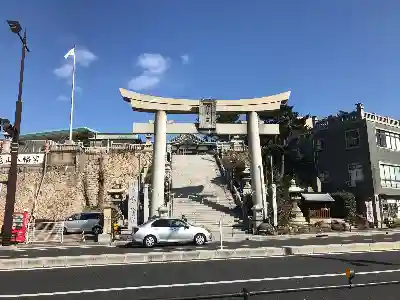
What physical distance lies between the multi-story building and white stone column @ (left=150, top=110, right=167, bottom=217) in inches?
731

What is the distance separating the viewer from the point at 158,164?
1009 inches

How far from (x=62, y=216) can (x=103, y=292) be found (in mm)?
31345

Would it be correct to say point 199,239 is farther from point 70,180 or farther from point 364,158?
point 70,180

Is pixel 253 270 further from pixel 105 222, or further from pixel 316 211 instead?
pixel 316 211

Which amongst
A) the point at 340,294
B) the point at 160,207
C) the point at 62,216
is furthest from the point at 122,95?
the point at 340,294

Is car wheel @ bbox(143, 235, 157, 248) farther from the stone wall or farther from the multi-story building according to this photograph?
the multi-story building

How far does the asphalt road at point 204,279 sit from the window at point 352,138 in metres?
25.1

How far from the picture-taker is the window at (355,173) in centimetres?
3458

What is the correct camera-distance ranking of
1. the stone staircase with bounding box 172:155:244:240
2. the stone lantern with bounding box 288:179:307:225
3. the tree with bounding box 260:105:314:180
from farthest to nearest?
the tree with bounding box 260:105:314:180 → the stone lantern with bounding box 288:179:307:225 → the stone staircase with bounding box 172:155:244:240

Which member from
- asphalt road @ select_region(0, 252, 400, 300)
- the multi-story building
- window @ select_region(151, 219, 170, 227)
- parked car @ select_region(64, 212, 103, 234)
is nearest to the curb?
asphalt road @ select_region(0, 252, 400, 300)

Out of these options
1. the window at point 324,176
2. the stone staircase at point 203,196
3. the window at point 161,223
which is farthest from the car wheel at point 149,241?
the window at point 324,176

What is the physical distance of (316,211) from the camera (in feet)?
Answer: 108

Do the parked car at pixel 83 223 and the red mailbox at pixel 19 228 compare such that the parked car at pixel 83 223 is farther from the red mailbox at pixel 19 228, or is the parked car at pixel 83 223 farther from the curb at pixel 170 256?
the curb at pixel 170 256

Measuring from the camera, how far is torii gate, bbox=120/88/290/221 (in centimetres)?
2564
